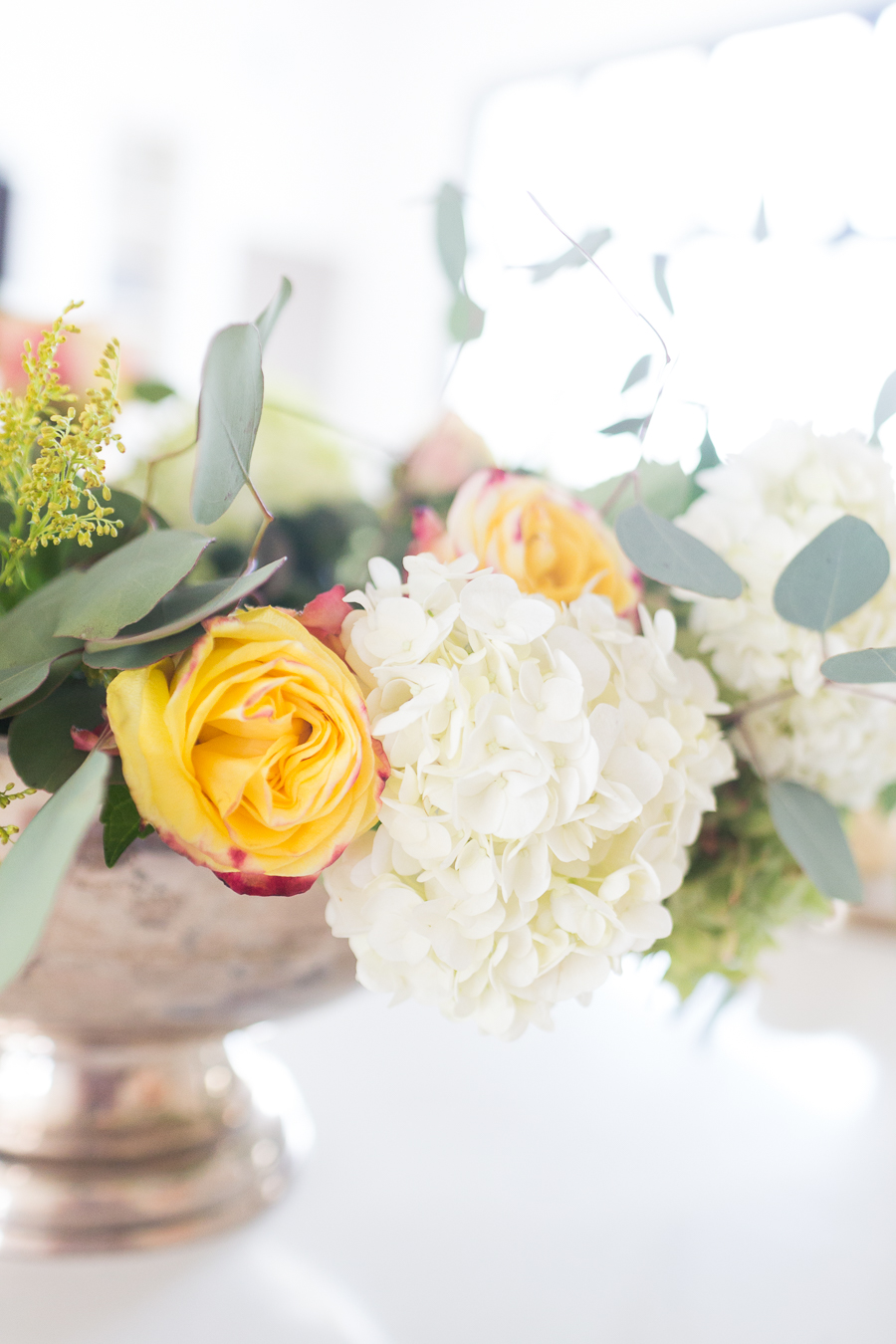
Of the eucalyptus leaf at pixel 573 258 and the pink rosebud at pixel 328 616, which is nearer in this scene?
the pink rosebud at pixel 328 616

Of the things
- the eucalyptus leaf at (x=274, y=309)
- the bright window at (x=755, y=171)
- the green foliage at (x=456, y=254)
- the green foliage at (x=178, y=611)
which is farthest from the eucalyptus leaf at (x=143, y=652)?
the bright window at (x=755, y=171)

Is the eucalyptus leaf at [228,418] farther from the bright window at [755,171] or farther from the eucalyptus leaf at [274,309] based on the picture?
the bright window at [755,171]

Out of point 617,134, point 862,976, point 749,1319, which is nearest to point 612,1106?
point 749,1319

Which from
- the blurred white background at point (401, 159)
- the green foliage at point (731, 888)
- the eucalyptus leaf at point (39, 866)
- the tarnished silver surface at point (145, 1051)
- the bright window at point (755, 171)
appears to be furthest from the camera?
the blurred white background at point (401, 159)

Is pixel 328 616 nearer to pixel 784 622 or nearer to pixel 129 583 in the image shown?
pixel 129 583

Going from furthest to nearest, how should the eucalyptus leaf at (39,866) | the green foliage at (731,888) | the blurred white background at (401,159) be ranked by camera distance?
the blurred white background at (401,159)
the green foliage at (731,888)
the eucalyptus leaf at (39,866)

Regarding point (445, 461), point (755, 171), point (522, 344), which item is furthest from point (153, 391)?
point (755, 171)

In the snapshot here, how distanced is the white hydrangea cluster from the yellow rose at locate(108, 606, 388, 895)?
18 cm

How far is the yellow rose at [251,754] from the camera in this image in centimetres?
25

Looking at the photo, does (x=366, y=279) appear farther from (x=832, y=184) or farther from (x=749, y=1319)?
(x=749, y=1319)

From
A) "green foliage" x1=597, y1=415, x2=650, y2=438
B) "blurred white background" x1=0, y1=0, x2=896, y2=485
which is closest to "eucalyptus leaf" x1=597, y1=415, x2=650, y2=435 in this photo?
"green foliage" x1=597, y1=415, x2=650, y2=438

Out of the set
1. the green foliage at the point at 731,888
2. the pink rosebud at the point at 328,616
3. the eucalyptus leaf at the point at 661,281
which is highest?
the eucalyptus leaf at the point at 661,281

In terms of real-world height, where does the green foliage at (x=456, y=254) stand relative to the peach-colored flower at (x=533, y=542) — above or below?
above

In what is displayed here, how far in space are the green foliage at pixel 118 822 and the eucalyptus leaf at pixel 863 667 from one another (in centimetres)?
21
